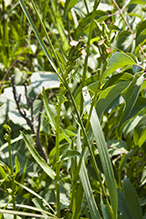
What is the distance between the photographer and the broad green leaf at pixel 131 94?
620 millimetres

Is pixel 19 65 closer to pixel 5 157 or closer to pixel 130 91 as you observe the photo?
pixel 5 157

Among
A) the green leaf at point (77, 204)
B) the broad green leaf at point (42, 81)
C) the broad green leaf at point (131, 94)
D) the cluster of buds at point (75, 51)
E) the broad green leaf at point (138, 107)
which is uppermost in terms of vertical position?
the cluster of buds at point (75, 51)

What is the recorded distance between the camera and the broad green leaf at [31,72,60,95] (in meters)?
1.19

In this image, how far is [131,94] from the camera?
629mm

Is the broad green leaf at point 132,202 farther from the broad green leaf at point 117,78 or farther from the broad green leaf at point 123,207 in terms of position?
the broad green leaf at point 117,78

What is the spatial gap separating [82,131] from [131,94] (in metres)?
0.17

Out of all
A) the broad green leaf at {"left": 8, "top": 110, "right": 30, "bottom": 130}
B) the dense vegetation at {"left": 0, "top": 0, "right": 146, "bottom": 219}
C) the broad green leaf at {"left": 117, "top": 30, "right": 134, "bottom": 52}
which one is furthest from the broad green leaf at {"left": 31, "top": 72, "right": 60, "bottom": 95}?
the broad green leaf at {"left": 117, "top": 30, "right": 134, "bottom": 52}

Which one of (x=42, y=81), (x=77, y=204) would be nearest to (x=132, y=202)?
(x=77, y=204)

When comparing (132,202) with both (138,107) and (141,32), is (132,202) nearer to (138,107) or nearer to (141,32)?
(138,107)

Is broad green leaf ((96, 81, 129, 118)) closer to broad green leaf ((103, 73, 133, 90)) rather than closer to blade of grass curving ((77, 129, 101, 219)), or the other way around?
broad green leaf ((103, 73, 133, 90))

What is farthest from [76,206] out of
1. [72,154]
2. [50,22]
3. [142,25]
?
[50,22]

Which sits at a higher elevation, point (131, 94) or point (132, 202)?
point (131, 94)

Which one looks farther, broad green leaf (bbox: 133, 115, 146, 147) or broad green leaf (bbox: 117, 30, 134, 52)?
broad green leaf (bbox: 117, 30, 134, 52)

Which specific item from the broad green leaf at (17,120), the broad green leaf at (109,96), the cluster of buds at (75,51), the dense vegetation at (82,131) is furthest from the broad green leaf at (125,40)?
the broad green leaf at (17,120)
